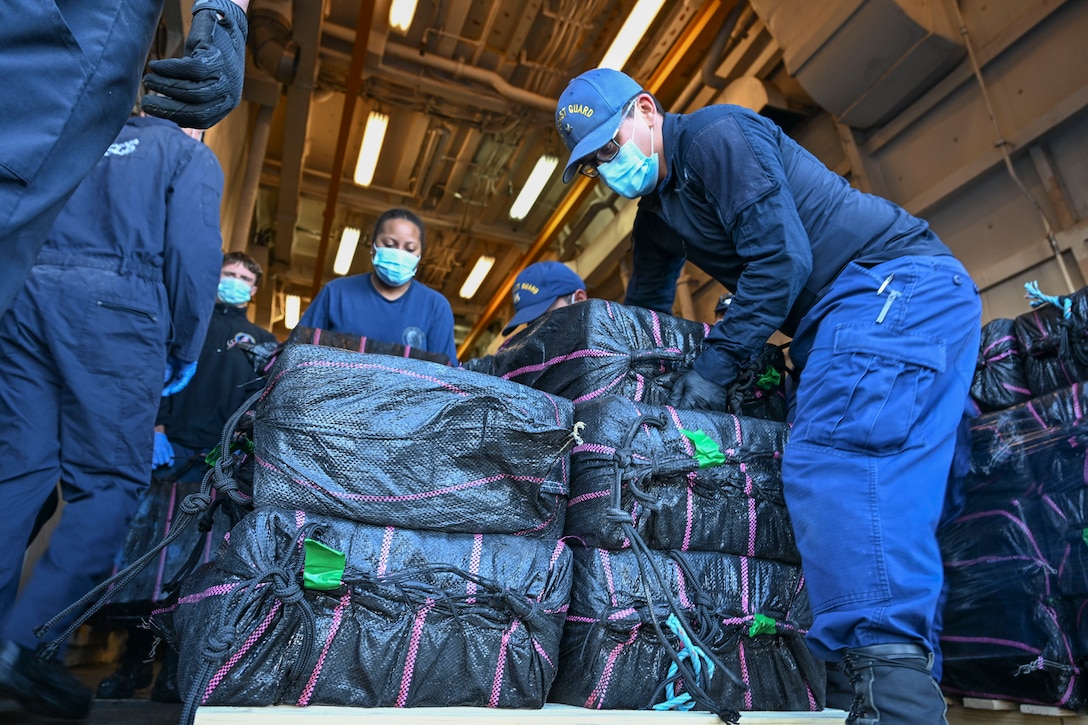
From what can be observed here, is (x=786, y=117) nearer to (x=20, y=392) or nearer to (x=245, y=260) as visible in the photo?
(x=245, y=260)

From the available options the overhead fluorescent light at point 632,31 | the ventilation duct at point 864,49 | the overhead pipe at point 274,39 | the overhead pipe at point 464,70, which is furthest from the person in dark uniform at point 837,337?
the overhead pipe at point 464,70

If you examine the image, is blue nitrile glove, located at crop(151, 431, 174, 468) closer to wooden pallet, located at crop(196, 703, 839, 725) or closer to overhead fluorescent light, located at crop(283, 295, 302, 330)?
wooden pallet, located at crop(196, 703, 839, 725)

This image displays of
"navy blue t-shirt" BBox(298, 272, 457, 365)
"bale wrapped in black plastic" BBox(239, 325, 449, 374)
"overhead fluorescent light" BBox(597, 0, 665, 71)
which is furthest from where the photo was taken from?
"overhead fluorescent light" BBox(597, 0, 665, 71)

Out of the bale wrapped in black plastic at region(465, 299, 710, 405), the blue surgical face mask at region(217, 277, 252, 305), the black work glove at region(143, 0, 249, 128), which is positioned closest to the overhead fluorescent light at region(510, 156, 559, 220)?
the blue surgical face mask at region(217, 277, 252, 305)

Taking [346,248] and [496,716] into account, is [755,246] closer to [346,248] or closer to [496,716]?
[496,716]

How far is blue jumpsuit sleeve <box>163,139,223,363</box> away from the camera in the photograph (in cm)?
199

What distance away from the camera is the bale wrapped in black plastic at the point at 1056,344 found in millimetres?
1793

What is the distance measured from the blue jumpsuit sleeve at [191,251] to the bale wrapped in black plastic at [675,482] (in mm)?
1143

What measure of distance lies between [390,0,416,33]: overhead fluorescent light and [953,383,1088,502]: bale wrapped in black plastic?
468cm

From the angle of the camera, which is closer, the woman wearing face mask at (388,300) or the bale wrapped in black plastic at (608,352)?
the bale wrapped in black plastic at (608,352)

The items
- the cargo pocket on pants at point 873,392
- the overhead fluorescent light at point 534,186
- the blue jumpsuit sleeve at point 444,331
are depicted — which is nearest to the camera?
the cargo pocket on pants at point 873,392

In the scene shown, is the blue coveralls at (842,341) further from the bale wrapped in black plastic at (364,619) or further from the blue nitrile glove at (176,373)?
the blue nitrile glove at (176,373)

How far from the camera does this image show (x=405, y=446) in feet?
4.17

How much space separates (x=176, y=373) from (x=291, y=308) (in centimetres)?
854
